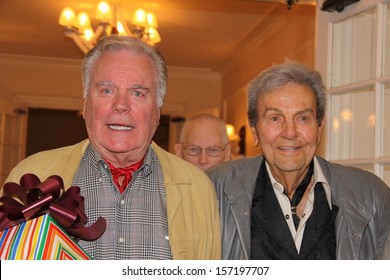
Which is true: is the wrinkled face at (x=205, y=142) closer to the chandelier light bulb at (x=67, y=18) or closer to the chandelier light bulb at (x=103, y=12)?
the chandelier light bulb at (x=103, y=12)

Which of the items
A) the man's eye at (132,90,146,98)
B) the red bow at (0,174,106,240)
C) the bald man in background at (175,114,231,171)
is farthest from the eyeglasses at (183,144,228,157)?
the red bow at (0,174,106,240)

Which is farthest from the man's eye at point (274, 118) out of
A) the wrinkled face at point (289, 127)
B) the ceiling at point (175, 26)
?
the ceiling at point (175, 26)

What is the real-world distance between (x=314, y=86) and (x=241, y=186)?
387 mm

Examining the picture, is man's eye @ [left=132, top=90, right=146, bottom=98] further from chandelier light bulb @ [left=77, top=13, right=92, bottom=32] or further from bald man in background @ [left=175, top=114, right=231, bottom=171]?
chandelier light bulb @ [left=77, top=13, right=92, bottom=32]

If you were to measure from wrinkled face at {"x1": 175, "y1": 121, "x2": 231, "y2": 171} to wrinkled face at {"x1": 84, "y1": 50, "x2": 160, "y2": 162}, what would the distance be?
1.46 metres

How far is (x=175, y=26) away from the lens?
6.74 meters

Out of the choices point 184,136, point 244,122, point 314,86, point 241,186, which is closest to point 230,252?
point 241,186

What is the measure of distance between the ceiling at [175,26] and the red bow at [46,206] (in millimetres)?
3857

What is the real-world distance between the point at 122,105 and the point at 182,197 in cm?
29

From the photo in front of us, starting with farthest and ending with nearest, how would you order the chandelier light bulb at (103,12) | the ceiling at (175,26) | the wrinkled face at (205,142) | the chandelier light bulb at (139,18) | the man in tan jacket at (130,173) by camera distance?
the ceiling at (175,26) < the chandelier light bulb at (139,18) < the chandelier light bulb at (103,12) < the wrinkled face at (205,142) < the man in tan jacket at (130,173)

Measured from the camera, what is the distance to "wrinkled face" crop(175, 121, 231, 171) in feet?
10.3

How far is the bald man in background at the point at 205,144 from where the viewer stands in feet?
10.3

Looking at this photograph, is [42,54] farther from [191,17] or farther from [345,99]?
[345,99]

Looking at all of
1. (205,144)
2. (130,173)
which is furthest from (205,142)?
(130,173)
